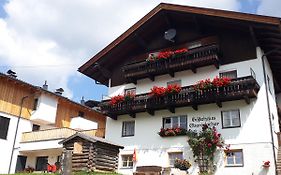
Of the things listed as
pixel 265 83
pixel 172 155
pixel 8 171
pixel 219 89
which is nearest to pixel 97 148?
pixel 172 155

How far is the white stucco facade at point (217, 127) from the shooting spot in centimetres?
1975

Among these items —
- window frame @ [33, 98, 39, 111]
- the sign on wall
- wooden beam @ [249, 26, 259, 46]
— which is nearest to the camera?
wooden beam @ [249, 26, 259, 46]

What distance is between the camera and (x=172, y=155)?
2258 cm

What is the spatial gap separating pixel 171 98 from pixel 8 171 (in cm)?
1417

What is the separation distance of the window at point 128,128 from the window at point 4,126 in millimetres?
9384

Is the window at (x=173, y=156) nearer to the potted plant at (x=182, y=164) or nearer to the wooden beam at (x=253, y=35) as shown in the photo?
the potted plant at (x=182, y=164)

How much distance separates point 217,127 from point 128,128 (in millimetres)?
6981

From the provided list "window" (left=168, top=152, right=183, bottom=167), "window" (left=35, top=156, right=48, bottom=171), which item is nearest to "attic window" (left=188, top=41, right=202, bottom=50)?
"window" (left=168, top=152, right=183, bottom=167)

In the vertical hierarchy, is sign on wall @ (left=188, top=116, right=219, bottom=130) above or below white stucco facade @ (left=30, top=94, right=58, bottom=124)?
below

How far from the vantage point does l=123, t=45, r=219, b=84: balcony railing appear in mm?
22328

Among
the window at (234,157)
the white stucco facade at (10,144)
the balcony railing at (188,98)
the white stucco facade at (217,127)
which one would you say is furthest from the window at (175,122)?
the white stucco facade at (10,144)

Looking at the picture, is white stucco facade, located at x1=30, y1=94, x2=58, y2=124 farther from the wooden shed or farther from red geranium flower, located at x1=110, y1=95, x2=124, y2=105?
the wooden shed

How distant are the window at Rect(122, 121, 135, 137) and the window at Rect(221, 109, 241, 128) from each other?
6.88m

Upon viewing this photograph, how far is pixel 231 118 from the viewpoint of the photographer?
21.2m
